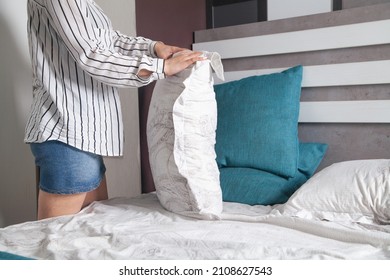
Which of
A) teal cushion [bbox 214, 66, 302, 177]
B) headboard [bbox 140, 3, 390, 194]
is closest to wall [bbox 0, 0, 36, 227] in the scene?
teal cushion [bbox 214, 66, 302, 177]

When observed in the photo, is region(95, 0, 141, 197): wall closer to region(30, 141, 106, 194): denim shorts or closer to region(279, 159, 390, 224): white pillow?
region(30, 141, 106, 194): denim shorts

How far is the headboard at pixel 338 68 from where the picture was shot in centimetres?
161

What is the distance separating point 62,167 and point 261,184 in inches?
27.4

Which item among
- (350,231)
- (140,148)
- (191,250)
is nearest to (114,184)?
(140,148)

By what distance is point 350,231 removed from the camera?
3.35 ft

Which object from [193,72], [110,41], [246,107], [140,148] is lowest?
[140,148]

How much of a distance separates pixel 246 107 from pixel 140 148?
2.00 feet

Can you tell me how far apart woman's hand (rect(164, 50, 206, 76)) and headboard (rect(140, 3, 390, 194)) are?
635 millimetres

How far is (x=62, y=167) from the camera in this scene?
122cm

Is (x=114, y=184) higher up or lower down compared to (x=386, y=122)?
lower down
